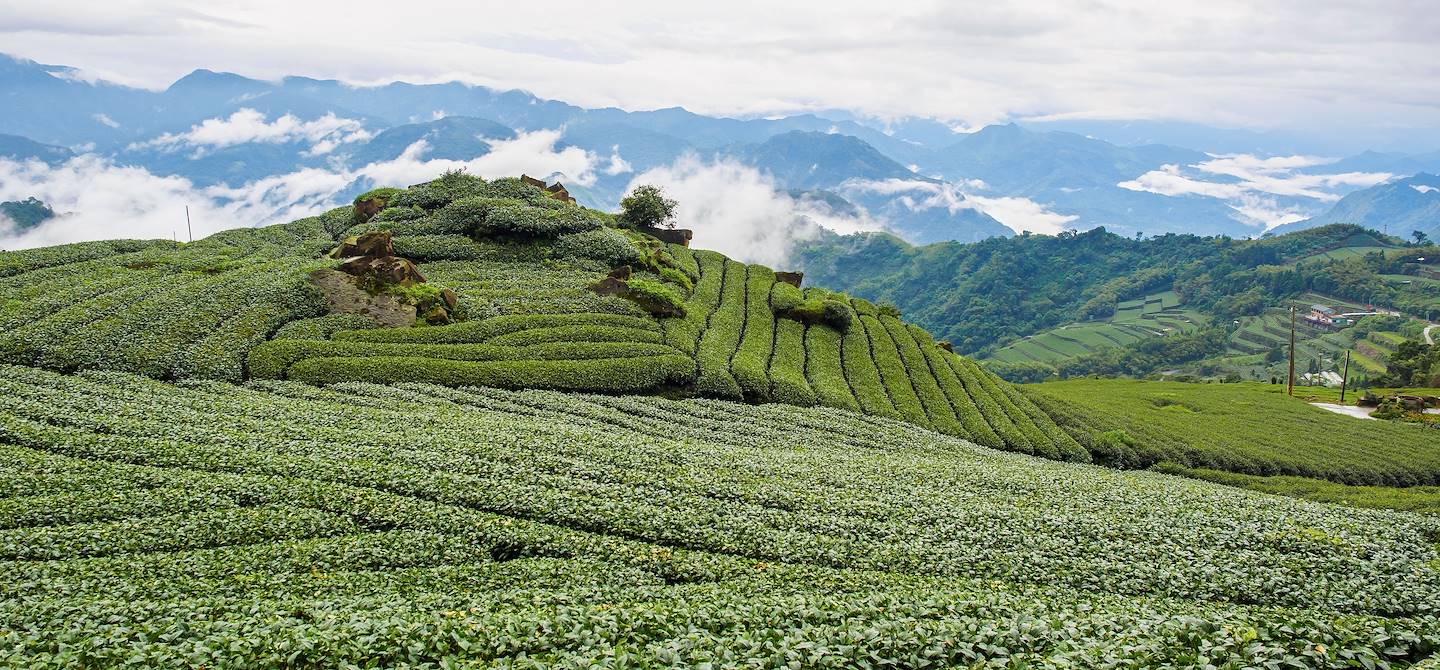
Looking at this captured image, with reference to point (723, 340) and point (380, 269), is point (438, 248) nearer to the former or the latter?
point (380, 269)

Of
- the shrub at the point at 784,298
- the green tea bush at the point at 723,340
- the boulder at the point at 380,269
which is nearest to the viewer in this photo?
the green tea bush at the point at 723,340

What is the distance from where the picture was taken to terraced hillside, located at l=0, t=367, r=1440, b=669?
38.5 ft

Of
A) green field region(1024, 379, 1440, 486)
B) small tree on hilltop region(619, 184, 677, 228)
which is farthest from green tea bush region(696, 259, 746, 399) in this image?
green field region(1024, 379, 1440, 486)

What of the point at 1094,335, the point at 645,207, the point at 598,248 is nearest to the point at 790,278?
the point at 645,207

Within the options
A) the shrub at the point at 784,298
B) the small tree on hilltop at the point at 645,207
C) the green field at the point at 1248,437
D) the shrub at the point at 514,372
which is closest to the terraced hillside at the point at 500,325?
the shrub at the point at 514,372

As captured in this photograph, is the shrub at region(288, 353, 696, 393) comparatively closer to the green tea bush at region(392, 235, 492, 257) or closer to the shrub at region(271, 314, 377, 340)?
the shrub at region(271, 314, 377, 340)

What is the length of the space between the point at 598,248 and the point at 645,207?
15262mm

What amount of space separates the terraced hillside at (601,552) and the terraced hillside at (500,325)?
15.7 feet

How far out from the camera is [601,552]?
1805 centimetres

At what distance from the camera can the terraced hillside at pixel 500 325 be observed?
111 feet

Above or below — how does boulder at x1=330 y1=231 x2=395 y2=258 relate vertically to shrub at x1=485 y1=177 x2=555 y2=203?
below

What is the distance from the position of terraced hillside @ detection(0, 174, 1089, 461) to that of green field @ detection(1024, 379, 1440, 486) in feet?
12.0

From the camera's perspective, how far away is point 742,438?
3234 centimetres

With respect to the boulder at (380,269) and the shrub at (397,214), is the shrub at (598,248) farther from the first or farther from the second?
the boulder at (380,269)
